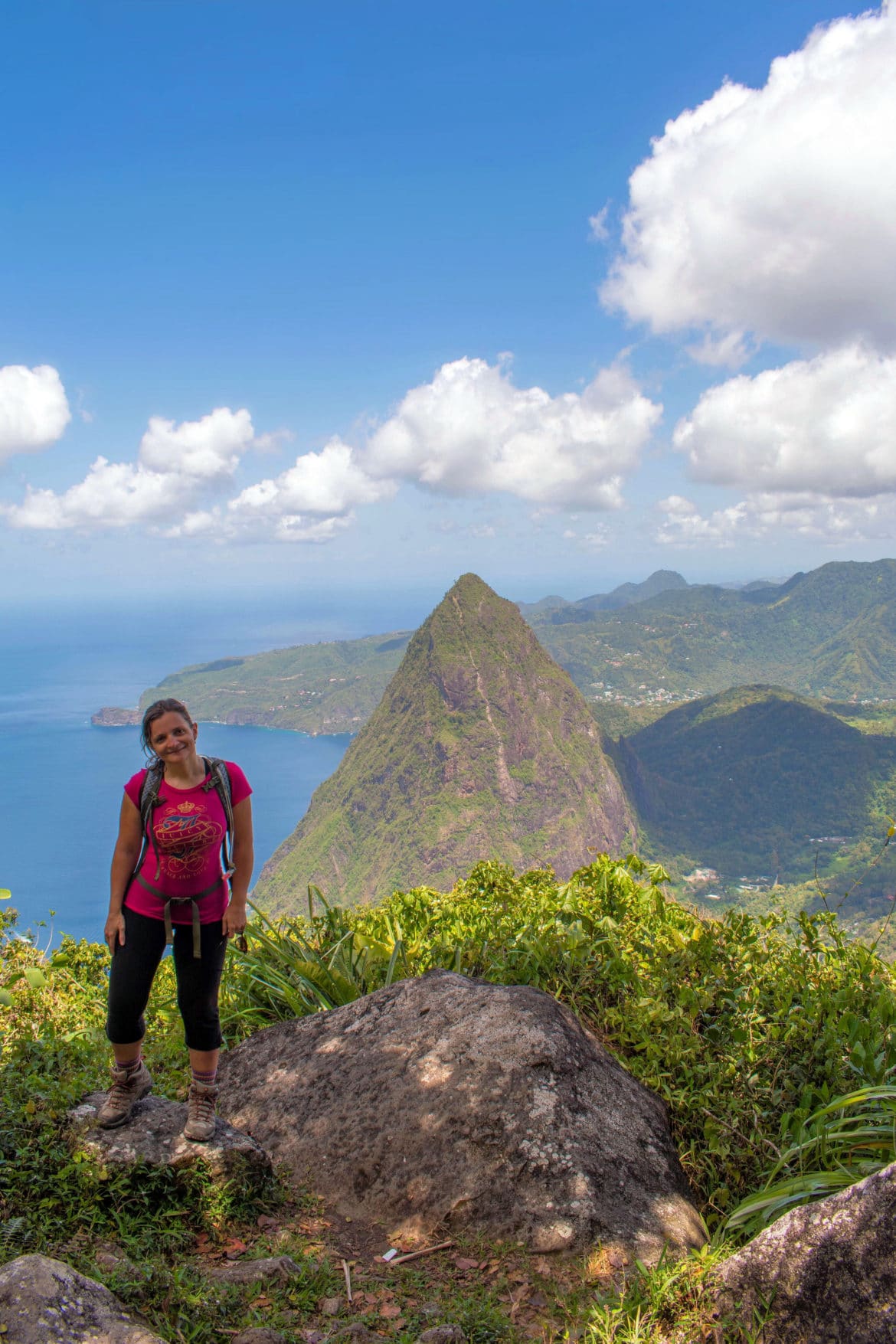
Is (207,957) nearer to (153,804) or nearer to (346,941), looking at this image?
(153,804)

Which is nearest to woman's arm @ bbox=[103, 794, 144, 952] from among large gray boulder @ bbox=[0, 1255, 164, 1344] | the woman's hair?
the woman's hair

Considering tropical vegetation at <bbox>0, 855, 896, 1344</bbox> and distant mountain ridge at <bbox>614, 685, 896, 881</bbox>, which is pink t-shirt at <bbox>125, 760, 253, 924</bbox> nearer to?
tropical vegetation at <bbox>0, 855, 896, 1344</bbox>

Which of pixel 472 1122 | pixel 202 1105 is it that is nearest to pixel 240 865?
pixel 202 1105

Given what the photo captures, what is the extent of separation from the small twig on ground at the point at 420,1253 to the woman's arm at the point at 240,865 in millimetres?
1489

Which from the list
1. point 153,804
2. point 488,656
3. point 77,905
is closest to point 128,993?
point 153,804

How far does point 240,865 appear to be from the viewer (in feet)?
11.7

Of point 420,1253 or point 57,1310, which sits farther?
point 420,1253

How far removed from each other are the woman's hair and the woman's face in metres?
0.02

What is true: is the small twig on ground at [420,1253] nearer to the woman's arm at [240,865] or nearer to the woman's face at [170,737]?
the woman's arm at [240,865]

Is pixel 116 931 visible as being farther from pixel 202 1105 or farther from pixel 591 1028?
pixel 591 1028

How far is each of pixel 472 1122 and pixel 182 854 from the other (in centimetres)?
185

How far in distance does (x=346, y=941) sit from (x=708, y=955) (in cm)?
246

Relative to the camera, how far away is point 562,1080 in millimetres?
3551

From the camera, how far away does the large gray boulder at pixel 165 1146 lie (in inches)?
123
